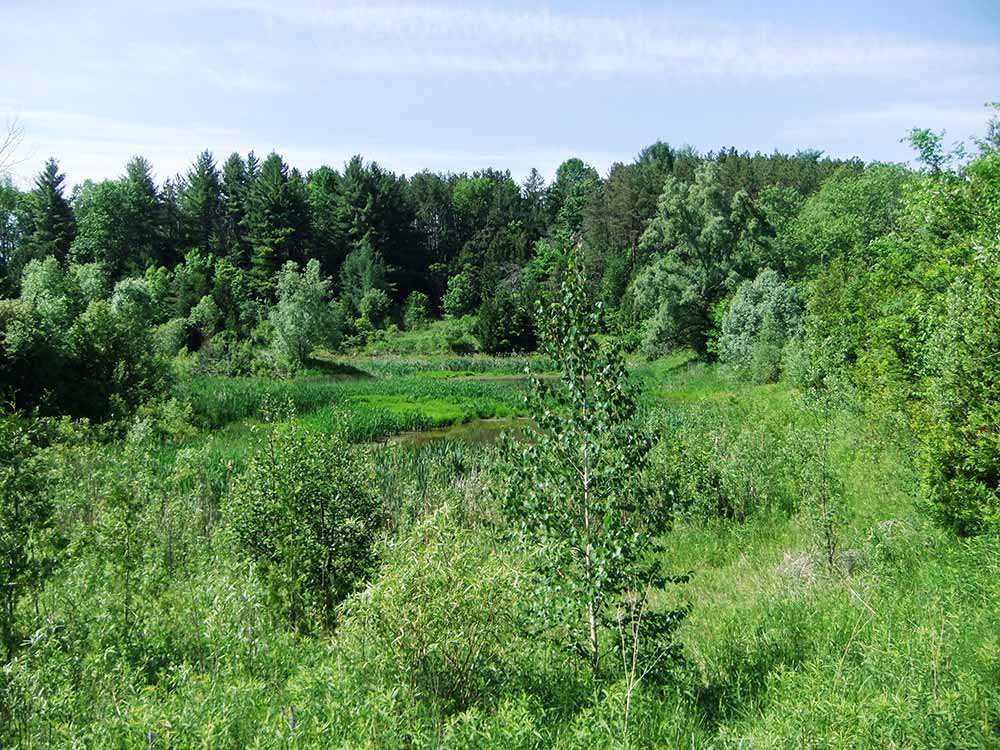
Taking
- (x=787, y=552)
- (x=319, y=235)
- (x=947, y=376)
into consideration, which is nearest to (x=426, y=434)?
(x=787, y=552)

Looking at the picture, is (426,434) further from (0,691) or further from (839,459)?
(0,691)

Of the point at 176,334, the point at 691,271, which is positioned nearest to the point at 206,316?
the point at 176,334

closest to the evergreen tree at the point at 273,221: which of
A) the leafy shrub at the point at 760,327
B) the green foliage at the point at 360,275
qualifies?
the green foliage at the point at 360,275

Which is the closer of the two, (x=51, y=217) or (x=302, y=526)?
(x=302, y=526)

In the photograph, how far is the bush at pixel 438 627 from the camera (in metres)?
4.50

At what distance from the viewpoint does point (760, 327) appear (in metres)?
31.1

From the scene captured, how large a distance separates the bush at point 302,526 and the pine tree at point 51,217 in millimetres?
58502

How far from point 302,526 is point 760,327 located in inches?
1082

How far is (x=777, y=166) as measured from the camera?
69562mm

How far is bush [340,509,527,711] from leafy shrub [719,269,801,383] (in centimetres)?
2668

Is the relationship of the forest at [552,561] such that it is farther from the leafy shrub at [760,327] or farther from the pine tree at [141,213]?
the pine tree at [141,213]

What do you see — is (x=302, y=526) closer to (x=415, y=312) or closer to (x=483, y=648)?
(x=483, y=648)

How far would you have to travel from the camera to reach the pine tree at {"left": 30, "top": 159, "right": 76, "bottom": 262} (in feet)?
184

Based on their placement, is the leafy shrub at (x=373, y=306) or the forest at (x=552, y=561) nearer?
the forest at (x=552, y=561)
